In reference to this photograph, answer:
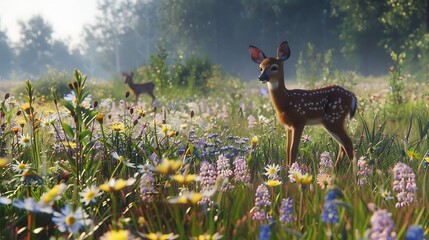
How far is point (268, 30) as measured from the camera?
5675 centimetres

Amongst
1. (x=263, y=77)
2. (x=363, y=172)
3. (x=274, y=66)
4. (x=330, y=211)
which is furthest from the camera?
(x=274, y=66)

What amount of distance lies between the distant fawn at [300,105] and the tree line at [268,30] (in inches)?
679

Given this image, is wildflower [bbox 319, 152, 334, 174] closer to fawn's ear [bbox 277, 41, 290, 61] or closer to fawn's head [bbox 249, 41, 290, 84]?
fawn's head [bbox 249, 41, 290, 84]

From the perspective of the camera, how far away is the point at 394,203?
294 centimetres

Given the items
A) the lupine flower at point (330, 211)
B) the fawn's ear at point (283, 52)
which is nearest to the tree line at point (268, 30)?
the fawn's ear at point (283, 52)

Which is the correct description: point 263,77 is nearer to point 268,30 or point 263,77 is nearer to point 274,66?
point 274,66

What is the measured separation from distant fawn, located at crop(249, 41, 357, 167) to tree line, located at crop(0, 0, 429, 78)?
Result: 17242 millimetres

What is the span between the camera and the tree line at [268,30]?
3550 cm

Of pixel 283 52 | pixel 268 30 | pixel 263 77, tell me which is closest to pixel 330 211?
pixel 263 77

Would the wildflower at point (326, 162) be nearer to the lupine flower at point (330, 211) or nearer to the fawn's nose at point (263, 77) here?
the fawn's nose at point (263, 77)

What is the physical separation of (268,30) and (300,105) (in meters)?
53.7

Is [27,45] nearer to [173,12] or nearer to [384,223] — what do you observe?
[173,12]

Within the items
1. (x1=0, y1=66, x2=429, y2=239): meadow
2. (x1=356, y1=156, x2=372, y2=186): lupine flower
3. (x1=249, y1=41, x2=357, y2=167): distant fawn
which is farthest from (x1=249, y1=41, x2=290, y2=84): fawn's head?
(x1=356, y1=156, x2=372, y2=186): lupine flower

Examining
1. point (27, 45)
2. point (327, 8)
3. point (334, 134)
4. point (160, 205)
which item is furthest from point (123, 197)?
point (27, 45)
